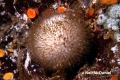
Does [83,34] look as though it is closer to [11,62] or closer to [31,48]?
[31,48]

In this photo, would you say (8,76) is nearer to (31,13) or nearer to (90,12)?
(31,13)

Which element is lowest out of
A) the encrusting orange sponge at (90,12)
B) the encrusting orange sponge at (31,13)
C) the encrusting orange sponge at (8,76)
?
the encrusting orange sponge at (8,76)

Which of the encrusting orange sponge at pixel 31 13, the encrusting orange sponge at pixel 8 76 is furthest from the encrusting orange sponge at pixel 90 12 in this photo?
the encrusting orange sponge at pixel 8 76

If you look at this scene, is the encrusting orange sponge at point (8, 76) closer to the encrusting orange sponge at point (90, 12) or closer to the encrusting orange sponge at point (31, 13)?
the encrusting orange sponge at point (31, 13)

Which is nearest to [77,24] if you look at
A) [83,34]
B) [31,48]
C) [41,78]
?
[83,34]

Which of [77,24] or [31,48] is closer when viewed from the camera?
[77,24]

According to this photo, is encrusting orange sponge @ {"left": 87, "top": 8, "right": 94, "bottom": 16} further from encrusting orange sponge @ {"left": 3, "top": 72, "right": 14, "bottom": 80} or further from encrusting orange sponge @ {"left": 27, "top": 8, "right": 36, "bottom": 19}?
encrusting orange sponge @ {"left": 3, "top": 72, "right": 14, "bottom": 80}

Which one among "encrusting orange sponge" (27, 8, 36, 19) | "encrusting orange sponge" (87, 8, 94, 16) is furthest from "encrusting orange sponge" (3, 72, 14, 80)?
"encrusting orange sponge" (87, 8, 94, 16)

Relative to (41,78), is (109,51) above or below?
above

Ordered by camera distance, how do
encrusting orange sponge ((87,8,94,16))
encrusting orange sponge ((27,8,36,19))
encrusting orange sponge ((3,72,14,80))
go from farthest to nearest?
1. encrusting orange sponge ((27,8,36,19))
2. encrusting orange sponge ((3,72,14,80))
3. encrusting orange sponge ((87,8,94,16))

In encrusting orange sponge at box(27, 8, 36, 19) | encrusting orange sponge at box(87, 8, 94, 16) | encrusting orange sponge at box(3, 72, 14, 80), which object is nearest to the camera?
encrusting orange sponge at box(87, 8, 94, 16)

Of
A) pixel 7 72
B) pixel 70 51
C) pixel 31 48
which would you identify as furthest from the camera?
pixel 7 72
